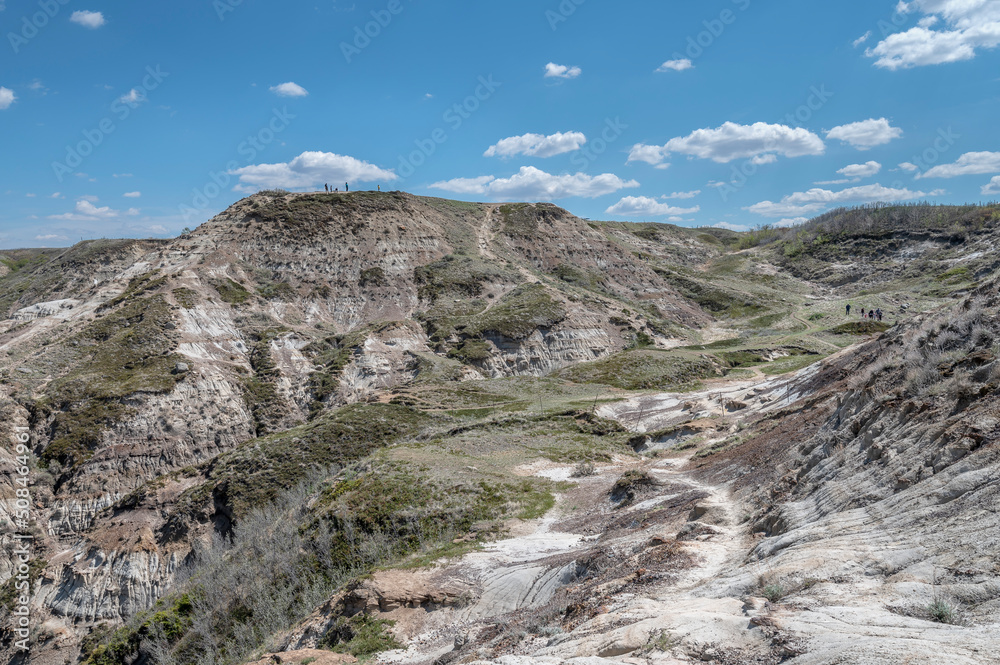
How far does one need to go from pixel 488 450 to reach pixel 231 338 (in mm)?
38638

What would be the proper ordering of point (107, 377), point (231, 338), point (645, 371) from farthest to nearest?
point (231, 338) → point (645, 371) → point (107, 377)

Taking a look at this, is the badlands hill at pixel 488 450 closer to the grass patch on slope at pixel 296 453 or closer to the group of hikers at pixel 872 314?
the grass patch on slope at pixel 296 453

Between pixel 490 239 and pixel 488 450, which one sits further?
pixel 490 239

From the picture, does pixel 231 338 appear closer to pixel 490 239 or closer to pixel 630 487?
pixel 490 239

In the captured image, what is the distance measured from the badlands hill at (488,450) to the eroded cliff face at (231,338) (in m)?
0.29

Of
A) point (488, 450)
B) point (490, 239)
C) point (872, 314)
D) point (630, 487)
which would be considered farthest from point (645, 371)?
point (490, 239)

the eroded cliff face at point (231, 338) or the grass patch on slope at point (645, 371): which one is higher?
the eroded cliff face at point (231, 338)

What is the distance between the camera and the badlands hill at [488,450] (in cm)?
938

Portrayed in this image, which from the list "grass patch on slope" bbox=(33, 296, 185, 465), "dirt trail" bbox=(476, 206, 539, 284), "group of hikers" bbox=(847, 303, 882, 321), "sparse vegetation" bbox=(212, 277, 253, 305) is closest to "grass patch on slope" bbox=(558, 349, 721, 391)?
"group of hikers" bbox=(847, 303, 882, 321)

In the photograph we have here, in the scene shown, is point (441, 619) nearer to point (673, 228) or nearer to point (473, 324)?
point (473, 324)

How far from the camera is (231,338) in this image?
5850 centimetres

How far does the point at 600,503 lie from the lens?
22.5 m

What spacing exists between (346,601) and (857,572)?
1285 centimetres

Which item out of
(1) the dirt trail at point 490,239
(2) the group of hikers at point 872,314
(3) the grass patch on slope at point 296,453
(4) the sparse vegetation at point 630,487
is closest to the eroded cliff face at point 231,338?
(1) the dirt trail at point 490,239
